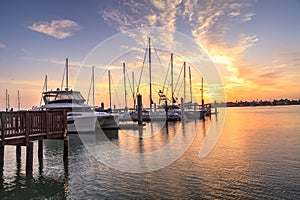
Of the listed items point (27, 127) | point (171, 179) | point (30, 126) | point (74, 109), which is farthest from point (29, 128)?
point (74, 109)

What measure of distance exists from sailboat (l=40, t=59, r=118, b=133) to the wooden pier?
14.5 meters

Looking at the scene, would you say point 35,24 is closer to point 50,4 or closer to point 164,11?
point 50,4

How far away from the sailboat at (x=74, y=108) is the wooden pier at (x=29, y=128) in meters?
14.5

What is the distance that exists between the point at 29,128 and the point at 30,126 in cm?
19

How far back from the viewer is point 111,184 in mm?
10844

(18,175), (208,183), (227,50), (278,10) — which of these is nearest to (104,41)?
(227,50)

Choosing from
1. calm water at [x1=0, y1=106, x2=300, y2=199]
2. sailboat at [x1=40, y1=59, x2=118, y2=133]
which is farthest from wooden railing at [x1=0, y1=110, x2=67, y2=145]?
sailboat at [x1=40, y1=59, x2=118, y2=133]

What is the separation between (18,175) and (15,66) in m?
18.8

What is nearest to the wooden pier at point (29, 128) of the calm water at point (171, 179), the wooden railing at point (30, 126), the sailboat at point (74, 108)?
the wooden railing at point (30, 126)

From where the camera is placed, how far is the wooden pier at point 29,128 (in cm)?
1172

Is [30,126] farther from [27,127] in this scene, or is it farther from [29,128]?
[27,127]

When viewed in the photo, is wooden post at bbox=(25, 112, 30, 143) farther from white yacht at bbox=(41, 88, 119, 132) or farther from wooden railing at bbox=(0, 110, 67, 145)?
white yacht at bbox=(41, 88, 119, 132)

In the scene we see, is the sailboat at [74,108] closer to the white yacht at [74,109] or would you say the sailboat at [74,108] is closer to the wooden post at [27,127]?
the white yacht at [74,109]

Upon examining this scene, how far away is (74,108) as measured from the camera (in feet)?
99.0
